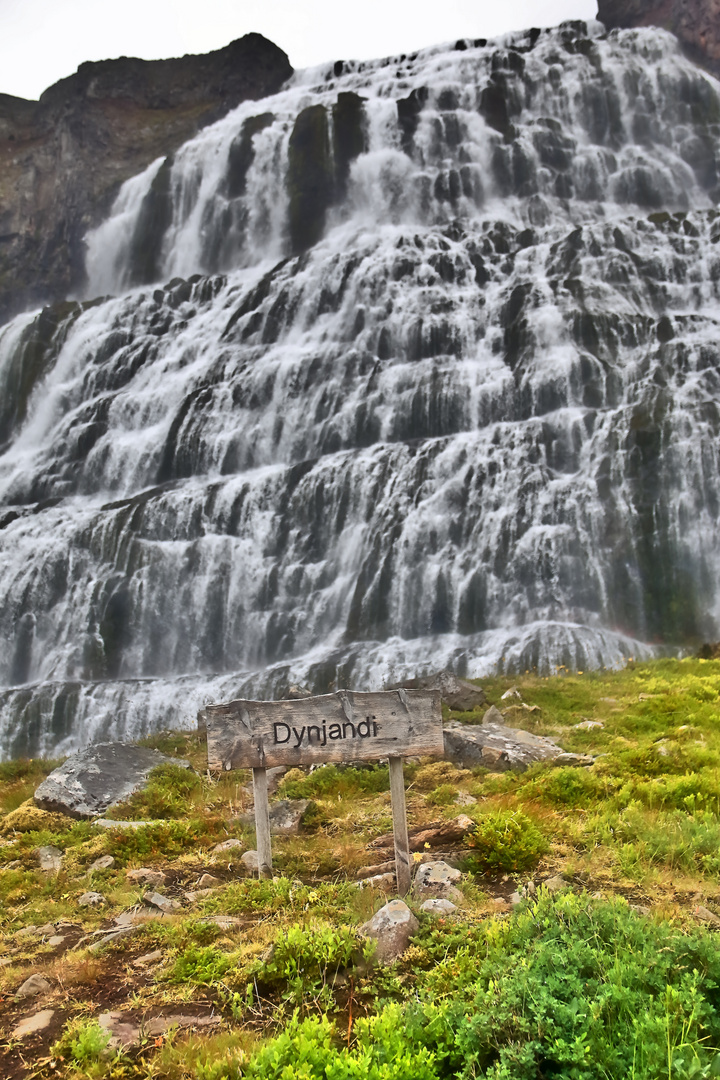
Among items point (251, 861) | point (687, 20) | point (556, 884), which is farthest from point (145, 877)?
point (687, 20)

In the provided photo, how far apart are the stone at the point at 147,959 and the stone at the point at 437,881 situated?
1670mm

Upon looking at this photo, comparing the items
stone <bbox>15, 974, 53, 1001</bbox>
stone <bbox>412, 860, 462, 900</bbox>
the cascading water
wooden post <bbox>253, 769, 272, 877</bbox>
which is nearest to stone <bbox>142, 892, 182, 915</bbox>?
wooden post <bbox>253, 769, 272, 877</bbox>

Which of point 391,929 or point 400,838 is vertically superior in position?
point 400,838

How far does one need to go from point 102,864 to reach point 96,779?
226cm

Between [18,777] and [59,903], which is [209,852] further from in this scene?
[18,777]

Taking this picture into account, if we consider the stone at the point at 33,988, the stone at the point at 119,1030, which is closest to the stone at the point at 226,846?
the stone at the point at 33,988

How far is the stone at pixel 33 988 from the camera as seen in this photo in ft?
15.9

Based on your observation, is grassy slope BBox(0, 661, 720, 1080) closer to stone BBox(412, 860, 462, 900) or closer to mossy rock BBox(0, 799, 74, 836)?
mossy rock BBox(0, 799, 74, 836)

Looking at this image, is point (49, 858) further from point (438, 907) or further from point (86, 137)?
point (86, 137)

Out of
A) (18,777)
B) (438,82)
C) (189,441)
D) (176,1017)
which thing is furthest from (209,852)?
(438,82)

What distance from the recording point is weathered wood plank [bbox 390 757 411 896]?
5742mm

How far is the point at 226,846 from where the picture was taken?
24.3 feet

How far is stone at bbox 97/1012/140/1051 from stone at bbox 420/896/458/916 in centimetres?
182

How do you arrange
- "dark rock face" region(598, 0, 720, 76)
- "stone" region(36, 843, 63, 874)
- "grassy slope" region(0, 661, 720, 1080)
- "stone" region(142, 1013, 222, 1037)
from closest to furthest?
"grassy slope" region(0, 661, 720, 1080) → "stone" region(142, 1013, 222, 1037) → "stone" region(36, 843, 63, 874) → "dark rock face" region(598, 0, 720, 76)
